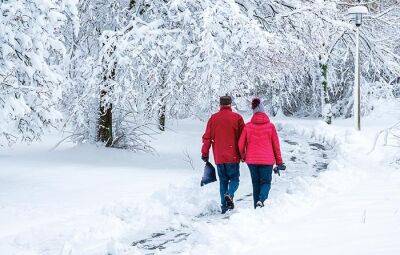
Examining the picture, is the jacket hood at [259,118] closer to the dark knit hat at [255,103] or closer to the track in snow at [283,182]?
the dark knit hat at [255,103]

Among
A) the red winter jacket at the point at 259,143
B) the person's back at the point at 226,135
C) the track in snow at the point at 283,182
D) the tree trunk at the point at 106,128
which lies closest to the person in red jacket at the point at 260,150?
the red winter jacket at the point at 259,143

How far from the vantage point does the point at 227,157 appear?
8.95 meters

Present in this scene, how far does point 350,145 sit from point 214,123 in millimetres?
8389

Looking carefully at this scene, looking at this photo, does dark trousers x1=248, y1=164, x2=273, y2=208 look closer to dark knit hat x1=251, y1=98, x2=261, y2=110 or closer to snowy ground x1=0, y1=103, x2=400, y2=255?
snowy ground x1=0, y1=103, x2=400, y2=255

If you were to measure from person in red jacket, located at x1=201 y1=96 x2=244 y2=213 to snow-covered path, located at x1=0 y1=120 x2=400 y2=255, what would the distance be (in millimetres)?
356

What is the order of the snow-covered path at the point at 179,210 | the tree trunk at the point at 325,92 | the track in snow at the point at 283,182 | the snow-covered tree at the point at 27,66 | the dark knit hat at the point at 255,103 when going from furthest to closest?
the tree trunk at the point at 325,92
the snow-covered tree at the point at 27,66
the dark knit hat at the point at 255,103
the track in snow at the point at 283,182
the snow-covered path at the point at 179,210

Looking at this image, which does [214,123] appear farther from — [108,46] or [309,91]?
[309,91]

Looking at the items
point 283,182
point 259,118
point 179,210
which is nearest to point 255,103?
point 259,118

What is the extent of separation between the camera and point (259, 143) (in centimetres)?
860

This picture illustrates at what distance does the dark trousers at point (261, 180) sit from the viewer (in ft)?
28.4

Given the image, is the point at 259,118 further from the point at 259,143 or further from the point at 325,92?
the point at 325,92

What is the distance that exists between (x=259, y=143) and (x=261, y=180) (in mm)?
569

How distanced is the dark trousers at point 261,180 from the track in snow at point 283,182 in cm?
43

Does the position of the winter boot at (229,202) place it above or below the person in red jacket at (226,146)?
below
